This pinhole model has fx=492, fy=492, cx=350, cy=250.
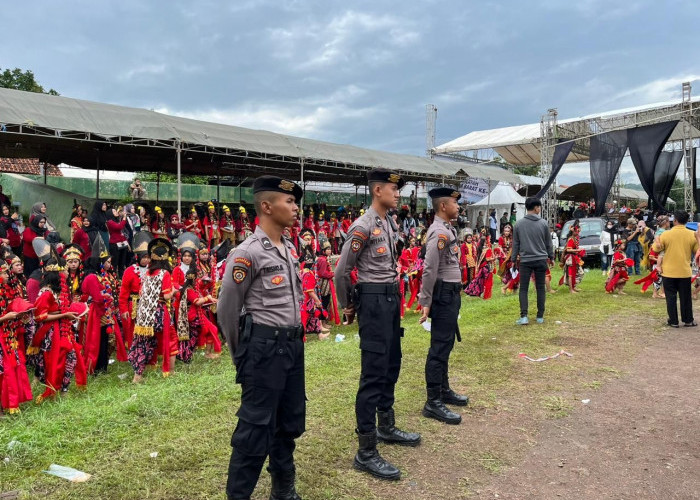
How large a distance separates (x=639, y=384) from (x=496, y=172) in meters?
20.9

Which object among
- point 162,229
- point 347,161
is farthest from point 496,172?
point 162,229

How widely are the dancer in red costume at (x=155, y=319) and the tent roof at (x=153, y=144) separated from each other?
5839mm

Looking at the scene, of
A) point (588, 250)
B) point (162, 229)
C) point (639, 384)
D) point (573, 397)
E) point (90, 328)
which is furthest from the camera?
point (588, 250)

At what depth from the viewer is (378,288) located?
3619 millimetres

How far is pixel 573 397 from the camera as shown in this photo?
16.2 ft

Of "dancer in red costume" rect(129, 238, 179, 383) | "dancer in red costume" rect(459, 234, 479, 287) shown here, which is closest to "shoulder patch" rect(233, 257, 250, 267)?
"dancer in red costume" rect(129, 238, 179, 383)

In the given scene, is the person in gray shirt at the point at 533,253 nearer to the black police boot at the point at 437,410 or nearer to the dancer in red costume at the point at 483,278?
the dancer in red costume at the point at 483,278

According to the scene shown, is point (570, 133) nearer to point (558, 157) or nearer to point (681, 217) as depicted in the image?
point (558, 157)

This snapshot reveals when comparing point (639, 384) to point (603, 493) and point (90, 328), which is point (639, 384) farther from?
point (90, 328)

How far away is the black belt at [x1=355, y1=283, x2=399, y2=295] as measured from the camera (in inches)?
142

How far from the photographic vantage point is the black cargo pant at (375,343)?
3459mm

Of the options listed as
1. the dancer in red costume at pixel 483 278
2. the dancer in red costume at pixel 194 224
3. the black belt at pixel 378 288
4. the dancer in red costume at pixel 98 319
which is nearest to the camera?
the black belt at pixel 378 288

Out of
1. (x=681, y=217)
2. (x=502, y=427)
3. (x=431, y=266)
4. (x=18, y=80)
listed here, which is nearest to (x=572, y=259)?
(x=681, y=217)

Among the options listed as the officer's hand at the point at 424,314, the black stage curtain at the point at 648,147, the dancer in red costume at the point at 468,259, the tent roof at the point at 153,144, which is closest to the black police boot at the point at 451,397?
the officer's hand at the point at 424,314
